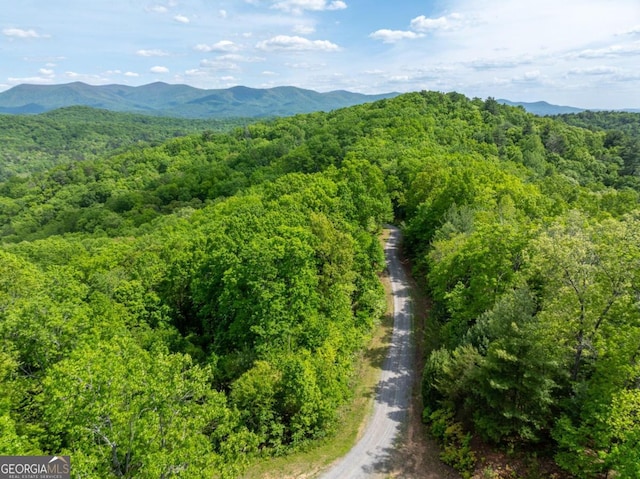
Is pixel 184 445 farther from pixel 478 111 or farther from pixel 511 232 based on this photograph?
pixel 478 111

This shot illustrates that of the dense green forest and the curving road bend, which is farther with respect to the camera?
the curving road bend

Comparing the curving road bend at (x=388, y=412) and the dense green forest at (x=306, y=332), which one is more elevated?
the dense green forest at (x=306, y=332)

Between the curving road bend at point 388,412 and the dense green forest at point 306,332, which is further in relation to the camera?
the curving road bend at point 388,412

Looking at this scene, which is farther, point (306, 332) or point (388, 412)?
point (388, 412)

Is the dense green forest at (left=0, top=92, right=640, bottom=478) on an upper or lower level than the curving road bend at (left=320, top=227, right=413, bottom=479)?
upper
